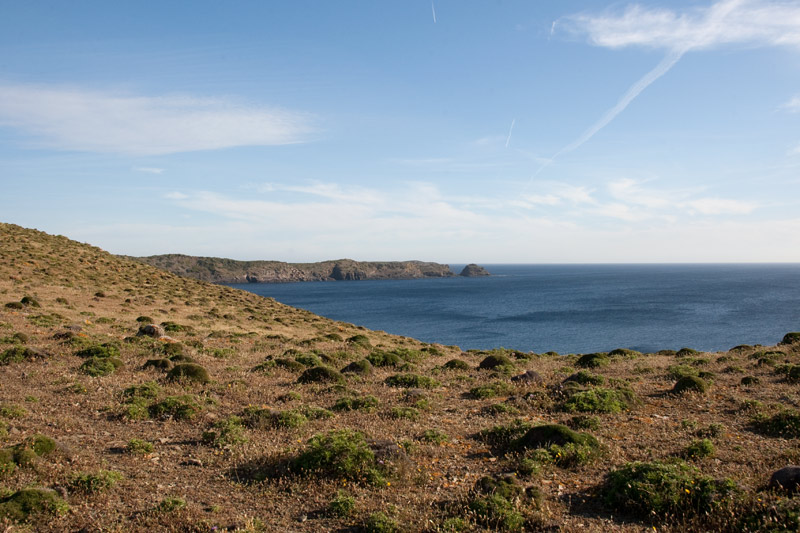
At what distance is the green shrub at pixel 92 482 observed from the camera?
9188mm

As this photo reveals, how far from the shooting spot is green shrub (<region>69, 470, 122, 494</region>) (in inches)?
362

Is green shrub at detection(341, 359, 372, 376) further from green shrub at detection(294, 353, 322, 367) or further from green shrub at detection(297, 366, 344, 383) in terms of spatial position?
green shrub at detection(294, 353, 322, 367)

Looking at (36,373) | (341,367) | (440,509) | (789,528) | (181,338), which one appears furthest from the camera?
(181,338)

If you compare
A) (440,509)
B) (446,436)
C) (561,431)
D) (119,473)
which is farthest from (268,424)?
(561,431)

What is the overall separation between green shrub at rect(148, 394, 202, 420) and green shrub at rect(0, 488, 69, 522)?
578cm

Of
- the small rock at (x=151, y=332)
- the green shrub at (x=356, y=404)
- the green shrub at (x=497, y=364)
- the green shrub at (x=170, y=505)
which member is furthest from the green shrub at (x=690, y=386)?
the small rock at (x=151, y=332)

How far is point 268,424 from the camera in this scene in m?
13.7

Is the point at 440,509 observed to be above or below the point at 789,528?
below

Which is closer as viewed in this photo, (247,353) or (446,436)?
(446,436)

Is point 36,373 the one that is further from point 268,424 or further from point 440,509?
point 440,509

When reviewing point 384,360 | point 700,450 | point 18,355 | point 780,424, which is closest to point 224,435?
point 700,450

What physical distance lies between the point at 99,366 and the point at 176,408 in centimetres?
660

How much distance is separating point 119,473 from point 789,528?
1255 centimetres

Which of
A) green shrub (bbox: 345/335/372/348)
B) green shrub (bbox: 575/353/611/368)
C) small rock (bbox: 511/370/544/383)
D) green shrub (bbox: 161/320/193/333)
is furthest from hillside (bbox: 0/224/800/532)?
green shrub (bbox: 345/335/372/348)
